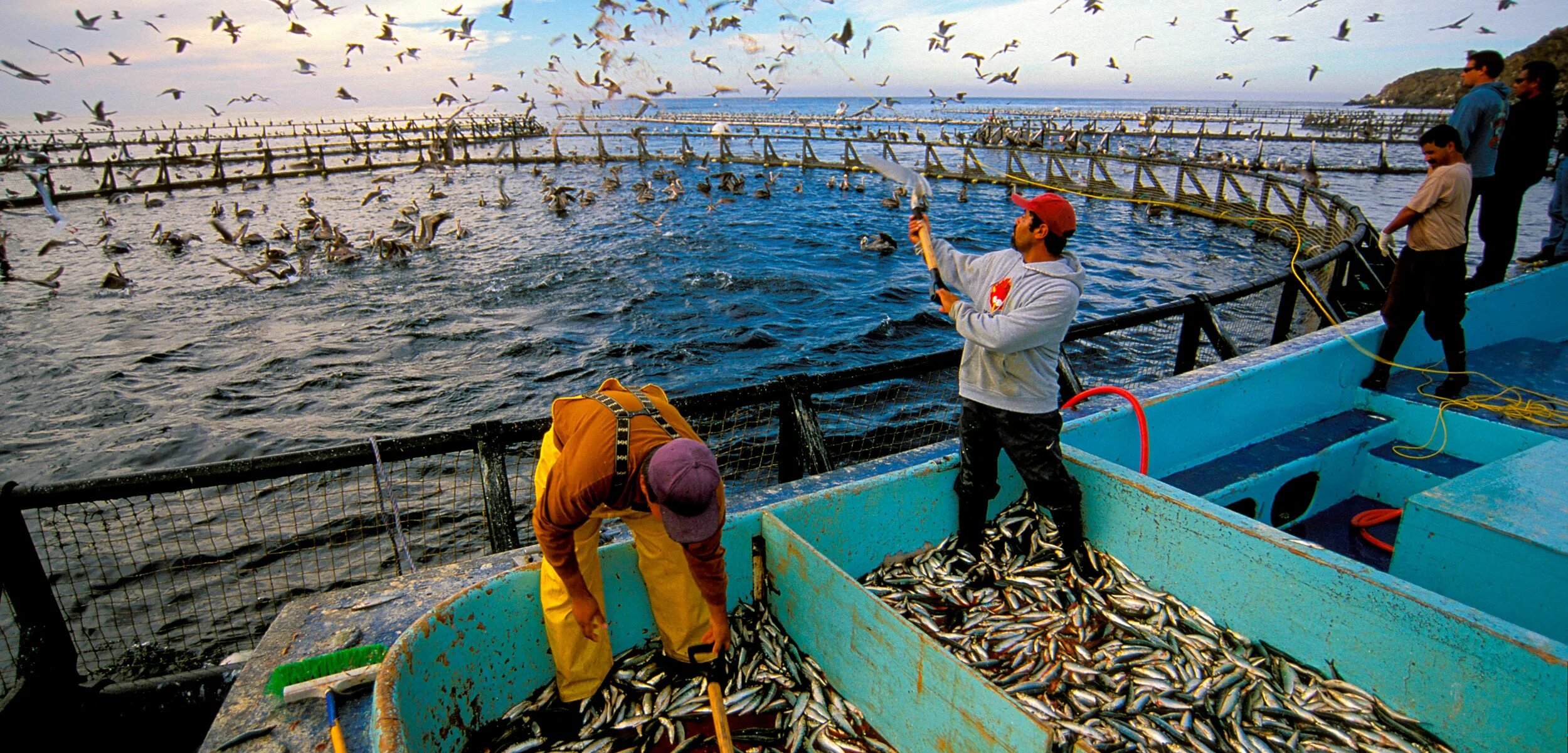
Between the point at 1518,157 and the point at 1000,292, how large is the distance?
8.95m

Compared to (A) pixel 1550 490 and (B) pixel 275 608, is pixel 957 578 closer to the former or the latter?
(A) pixel 1550 490

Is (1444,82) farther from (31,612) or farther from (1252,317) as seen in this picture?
(31,612)

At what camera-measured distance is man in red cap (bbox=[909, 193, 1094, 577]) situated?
3934 mm

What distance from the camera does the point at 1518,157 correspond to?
8469mm

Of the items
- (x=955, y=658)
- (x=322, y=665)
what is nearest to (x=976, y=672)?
(x=955, y=658)

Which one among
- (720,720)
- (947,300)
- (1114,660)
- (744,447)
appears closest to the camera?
(720,720)

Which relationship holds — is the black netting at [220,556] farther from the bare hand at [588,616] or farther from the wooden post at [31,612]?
the bare hand at [588,616]

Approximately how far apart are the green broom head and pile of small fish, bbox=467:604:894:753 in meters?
0.66

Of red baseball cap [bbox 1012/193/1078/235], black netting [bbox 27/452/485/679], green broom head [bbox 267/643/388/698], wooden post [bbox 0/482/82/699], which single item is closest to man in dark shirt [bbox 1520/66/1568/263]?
red baseball cap [bbox 1012/193/1078/235]

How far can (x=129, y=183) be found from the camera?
35656mm

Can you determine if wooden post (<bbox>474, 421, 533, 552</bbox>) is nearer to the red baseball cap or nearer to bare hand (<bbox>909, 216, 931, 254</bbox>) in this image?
bare hand (<bbox>909, 216, 931, 254</bbox>)

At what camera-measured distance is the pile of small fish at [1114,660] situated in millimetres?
3223

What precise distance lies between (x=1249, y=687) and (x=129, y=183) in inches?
1935

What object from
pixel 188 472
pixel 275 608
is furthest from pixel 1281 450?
pixel 275 608
